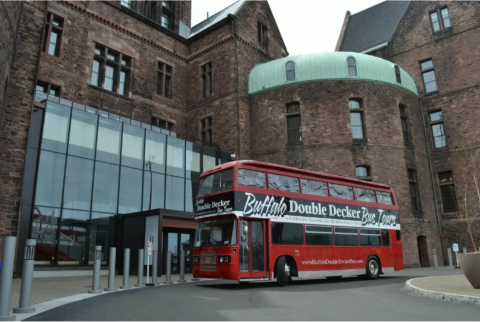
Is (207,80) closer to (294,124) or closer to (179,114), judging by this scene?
(179,114)

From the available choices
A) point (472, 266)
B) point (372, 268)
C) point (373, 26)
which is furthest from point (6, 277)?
point (373, 26)

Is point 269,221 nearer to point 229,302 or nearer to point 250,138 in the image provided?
point 229,302

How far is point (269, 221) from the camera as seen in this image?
12344 millimetres

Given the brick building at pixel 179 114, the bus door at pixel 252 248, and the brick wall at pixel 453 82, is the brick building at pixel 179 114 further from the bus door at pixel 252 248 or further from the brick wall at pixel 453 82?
the bus door at pixel 252 248

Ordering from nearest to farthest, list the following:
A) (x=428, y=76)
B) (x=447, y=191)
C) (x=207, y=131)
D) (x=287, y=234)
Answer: (x=287, y=234) → (x=447, y=191) → (x=207, y=131) → (x=428, y=76)

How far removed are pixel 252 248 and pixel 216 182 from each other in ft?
8.16

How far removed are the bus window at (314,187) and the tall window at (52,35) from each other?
56.5 ft

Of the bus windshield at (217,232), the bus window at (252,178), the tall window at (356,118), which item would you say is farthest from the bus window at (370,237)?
the tall window at (356,118)

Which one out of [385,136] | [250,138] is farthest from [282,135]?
[385,136]

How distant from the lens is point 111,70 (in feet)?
83.5

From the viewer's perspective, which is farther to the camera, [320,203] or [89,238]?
[89,238]

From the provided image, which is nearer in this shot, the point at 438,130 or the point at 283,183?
the point at 283,183

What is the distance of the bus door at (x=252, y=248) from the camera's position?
11695 millimetres

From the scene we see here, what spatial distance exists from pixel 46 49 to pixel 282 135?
50.0 ft
